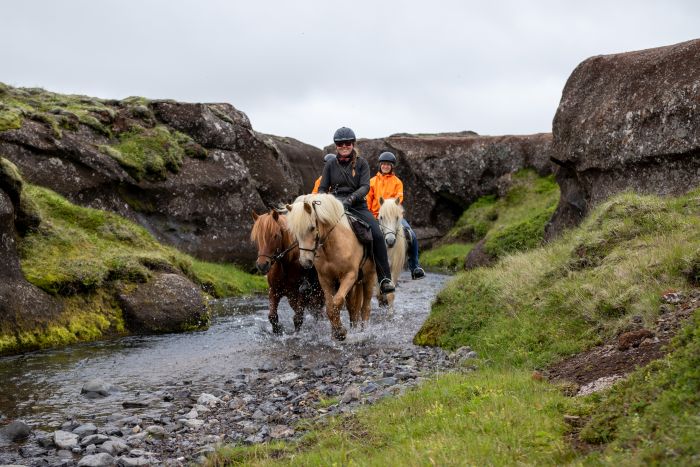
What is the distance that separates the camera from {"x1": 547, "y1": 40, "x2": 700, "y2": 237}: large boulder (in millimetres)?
14812

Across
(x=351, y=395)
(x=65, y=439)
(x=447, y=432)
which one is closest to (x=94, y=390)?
(x=65, y=439)

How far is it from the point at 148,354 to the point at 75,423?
461 cm

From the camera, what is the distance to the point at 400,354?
1034 cm

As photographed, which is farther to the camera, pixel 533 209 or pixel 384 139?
pixel 384 139

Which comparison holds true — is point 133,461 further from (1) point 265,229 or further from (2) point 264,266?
(1) point 265,229

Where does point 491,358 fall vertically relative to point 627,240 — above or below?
below

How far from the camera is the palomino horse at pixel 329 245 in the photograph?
11.4m

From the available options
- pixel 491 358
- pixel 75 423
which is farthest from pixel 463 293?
pixel 75 423

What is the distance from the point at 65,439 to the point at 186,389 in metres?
2.51

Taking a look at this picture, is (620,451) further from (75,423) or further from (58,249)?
(58,249)

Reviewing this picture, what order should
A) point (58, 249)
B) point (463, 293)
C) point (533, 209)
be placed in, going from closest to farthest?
point (463, 293), point (58, 249), point (533, 209)

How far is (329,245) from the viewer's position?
12109 mm

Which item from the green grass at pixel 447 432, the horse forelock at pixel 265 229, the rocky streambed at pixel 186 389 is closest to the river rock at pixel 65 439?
the rocky streambed at pixel 186 389

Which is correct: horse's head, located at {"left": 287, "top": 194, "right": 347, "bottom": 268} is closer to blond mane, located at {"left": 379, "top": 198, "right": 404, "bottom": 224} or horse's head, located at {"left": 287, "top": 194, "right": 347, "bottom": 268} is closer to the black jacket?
the black jacket
